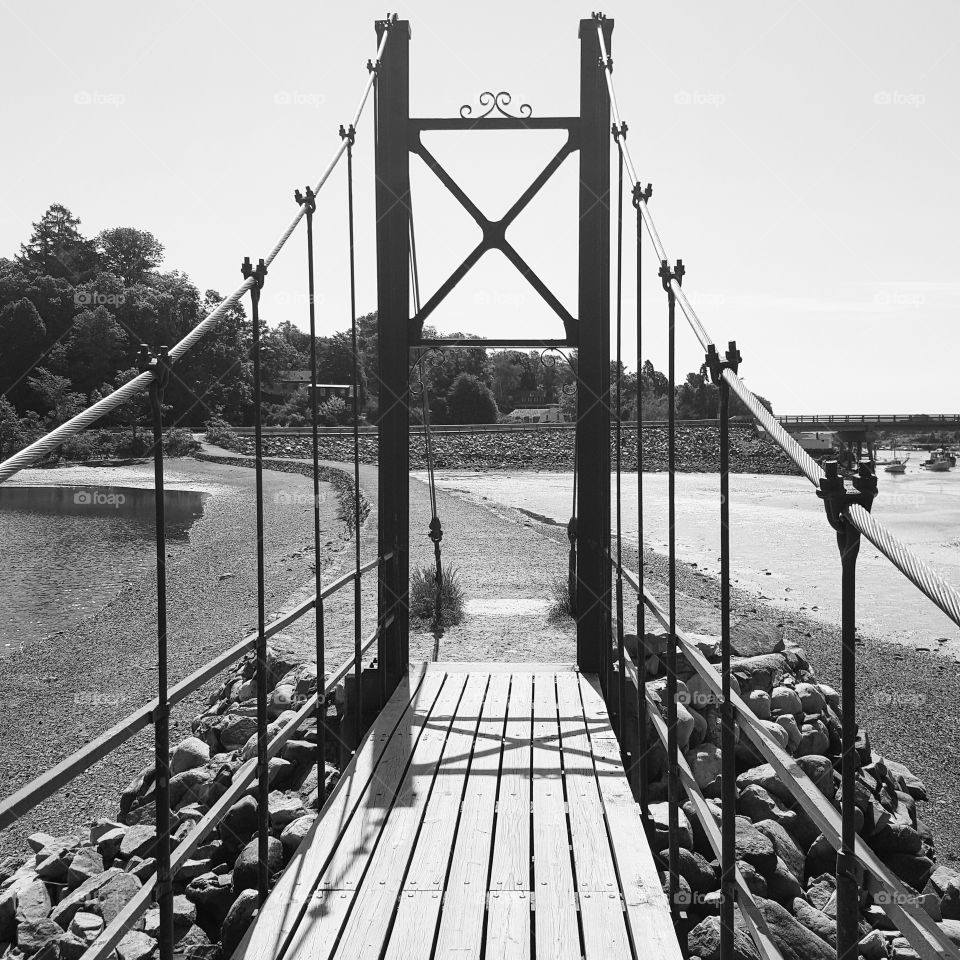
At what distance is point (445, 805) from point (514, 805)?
0.24m

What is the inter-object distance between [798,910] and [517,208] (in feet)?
11.3

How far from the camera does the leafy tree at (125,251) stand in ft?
232

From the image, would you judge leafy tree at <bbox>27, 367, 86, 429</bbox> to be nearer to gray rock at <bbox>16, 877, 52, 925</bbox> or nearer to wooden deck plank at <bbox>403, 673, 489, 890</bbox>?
gray rock at <bbox>16, 877, 52, 925</bbox>

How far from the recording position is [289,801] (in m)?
4.29

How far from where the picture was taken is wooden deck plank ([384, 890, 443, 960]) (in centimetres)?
245

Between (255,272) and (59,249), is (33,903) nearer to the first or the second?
(255,272)

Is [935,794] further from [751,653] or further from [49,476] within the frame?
[49,476]

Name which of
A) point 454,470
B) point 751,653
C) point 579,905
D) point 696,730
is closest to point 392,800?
point 579,905

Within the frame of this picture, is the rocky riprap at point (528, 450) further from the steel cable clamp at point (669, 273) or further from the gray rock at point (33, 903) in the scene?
the steel cable clamp at point (669, 273)

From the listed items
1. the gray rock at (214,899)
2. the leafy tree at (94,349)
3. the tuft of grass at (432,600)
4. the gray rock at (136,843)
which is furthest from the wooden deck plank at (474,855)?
the leafy tree at (94,349)

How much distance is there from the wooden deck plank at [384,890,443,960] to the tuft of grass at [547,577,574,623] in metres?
5.81

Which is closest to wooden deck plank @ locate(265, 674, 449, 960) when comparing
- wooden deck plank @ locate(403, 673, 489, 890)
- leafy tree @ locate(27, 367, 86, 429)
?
wooden deck plank @ locate(403, 673, 489, 890)

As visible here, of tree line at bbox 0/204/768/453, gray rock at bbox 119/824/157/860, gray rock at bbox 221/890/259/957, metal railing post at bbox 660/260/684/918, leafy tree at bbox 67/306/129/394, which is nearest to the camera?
metal railing post at bbox 660/260/684/918

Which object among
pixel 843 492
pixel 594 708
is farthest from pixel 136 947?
pixel 843 492
